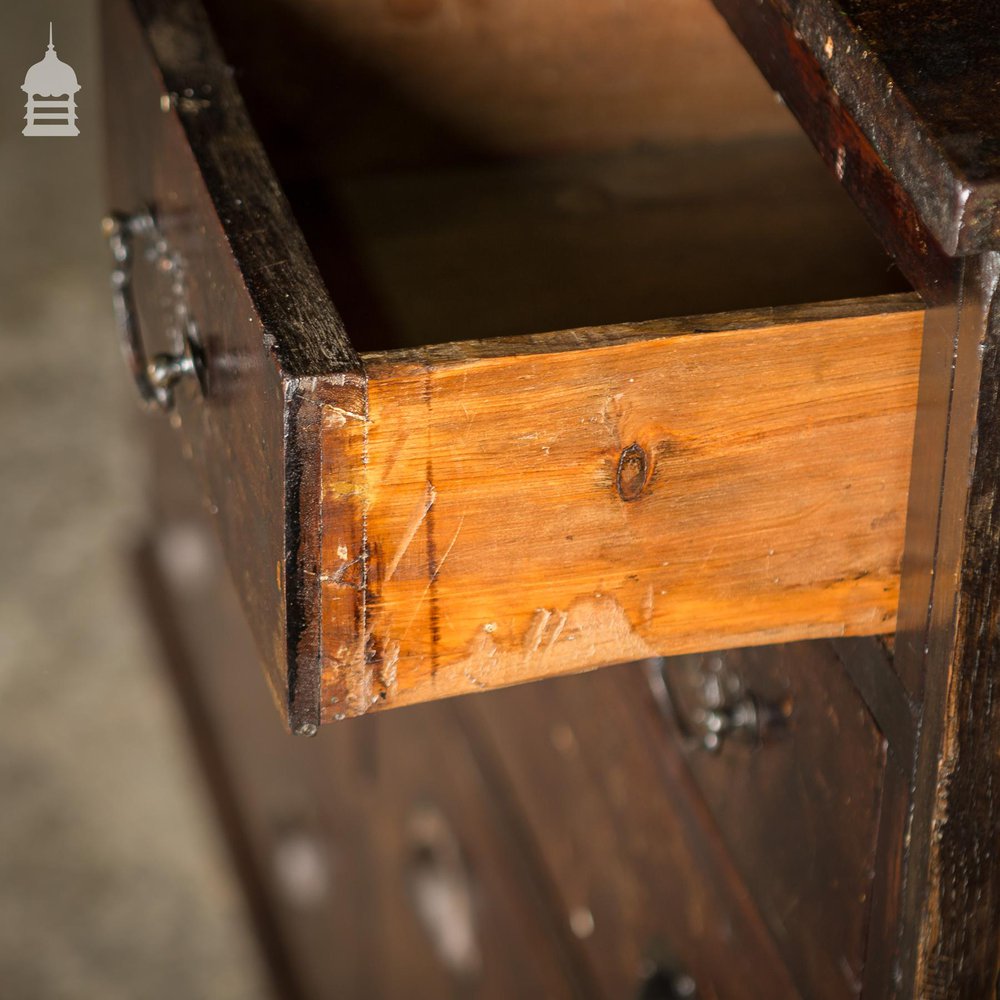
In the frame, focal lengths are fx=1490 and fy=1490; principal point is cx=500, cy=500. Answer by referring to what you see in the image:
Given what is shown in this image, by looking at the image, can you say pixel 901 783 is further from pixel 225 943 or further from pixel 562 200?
pixel 225 943

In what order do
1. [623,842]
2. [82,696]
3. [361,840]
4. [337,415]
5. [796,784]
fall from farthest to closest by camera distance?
[82,696] → [361,840] → [623,842] → [796,784] → [337,415]

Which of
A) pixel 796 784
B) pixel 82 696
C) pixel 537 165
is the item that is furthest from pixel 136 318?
pixel 82 696

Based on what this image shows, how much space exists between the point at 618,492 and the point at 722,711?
0.22 metres

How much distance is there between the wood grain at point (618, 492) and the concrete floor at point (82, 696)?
4.41 ft

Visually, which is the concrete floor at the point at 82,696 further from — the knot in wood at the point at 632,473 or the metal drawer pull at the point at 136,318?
the knot in wood at the point at 632,473

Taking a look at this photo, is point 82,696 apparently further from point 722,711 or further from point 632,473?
point 632,473

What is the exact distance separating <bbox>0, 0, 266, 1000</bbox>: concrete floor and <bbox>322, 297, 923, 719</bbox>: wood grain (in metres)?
1.35

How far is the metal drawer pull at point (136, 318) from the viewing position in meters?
0.61

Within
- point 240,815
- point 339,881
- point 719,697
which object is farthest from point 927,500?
point 240,815

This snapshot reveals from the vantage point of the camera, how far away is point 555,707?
94 centimetres

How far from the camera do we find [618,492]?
51cm

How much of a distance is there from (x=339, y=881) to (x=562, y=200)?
2.64ft

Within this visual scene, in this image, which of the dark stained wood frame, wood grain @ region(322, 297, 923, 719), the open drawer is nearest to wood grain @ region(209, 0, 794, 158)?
the open drawer

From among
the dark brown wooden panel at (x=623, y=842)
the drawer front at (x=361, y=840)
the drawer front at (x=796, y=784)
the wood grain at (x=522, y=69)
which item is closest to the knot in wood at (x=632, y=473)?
the drawer front at (x=796, y=784)
